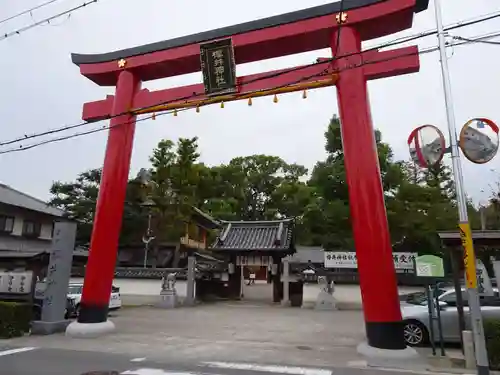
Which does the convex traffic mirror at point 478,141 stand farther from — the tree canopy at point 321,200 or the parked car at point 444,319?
the tree canopy at point 321,200

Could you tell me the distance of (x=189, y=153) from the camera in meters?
30.4

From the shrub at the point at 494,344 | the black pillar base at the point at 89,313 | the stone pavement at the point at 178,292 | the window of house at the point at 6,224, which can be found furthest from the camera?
the window of house at the point at 6,224

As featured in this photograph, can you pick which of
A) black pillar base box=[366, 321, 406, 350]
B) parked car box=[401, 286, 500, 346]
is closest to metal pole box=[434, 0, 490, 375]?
black pillar base box=[366, 321, 406, 350]

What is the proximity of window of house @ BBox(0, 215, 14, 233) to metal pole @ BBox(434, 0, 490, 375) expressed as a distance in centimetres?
2556

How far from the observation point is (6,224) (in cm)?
2430

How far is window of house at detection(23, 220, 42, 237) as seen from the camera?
25812 millimetres

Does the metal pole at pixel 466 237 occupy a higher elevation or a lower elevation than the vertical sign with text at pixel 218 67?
lower

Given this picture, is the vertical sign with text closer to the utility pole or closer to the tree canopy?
the tree canopy

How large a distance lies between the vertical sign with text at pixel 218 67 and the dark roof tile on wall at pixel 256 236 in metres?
15.0

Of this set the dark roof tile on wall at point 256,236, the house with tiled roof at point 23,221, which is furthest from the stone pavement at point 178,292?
the house with tiled roof at point 23,221

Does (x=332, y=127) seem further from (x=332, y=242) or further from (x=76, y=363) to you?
(x=76, y=363)

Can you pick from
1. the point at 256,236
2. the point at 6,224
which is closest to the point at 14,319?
the point at 6,224

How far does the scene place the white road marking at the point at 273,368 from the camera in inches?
278

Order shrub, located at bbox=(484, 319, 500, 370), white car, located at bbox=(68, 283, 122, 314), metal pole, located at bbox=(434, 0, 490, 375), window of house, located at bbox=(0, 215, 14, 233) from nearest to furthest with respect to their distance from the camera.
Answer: metal pole, located at bbox=(434, 0, 490, 375) < shrub, located at bbox=(484, 319, 500, 370) < white car, located at bbox=(68, 283, 122, 314) < window of house, located at bbox=(0, 215, 14, 233)
